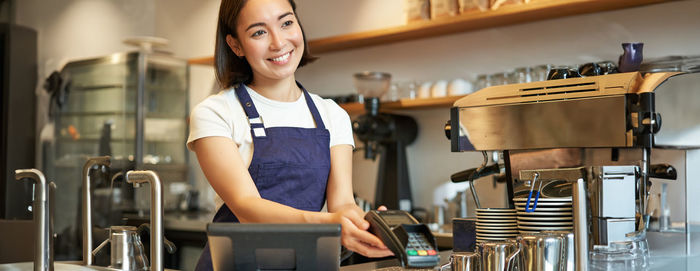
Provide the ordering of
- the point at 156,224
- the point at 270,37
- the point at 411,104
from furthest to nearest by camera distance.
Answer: the point at 411,104 → the point at 270,37 → the point at 156,224

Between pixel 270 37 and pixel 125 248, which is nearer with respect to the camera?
pixel 125 248

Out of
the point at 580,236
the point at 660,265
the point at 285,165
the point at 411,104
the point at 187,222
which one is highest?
the point at 411,104

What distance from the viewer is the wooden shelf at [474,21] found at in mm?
2979

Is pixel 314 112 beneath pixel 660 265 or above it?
above

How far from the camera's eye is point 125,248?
1532 millimetres

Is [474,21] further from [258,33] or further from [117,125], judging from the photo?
[117,125]

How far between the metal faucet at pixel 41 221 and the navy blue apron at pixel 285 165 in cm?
39

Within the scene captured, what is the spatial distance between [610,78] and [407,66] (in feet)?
7.01

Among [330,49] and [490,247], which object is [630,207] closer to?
[490,247]

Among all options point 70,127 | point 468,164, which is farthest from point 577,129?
point 70,127

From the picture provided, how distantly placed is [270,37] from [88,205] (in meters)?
0.58

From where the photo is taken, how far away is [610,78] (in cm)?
173

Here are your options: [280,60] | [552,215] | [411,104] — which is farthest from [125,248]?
[411,104]

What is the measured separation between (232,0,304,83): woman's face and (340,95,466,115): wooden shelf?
1624 millimetres
